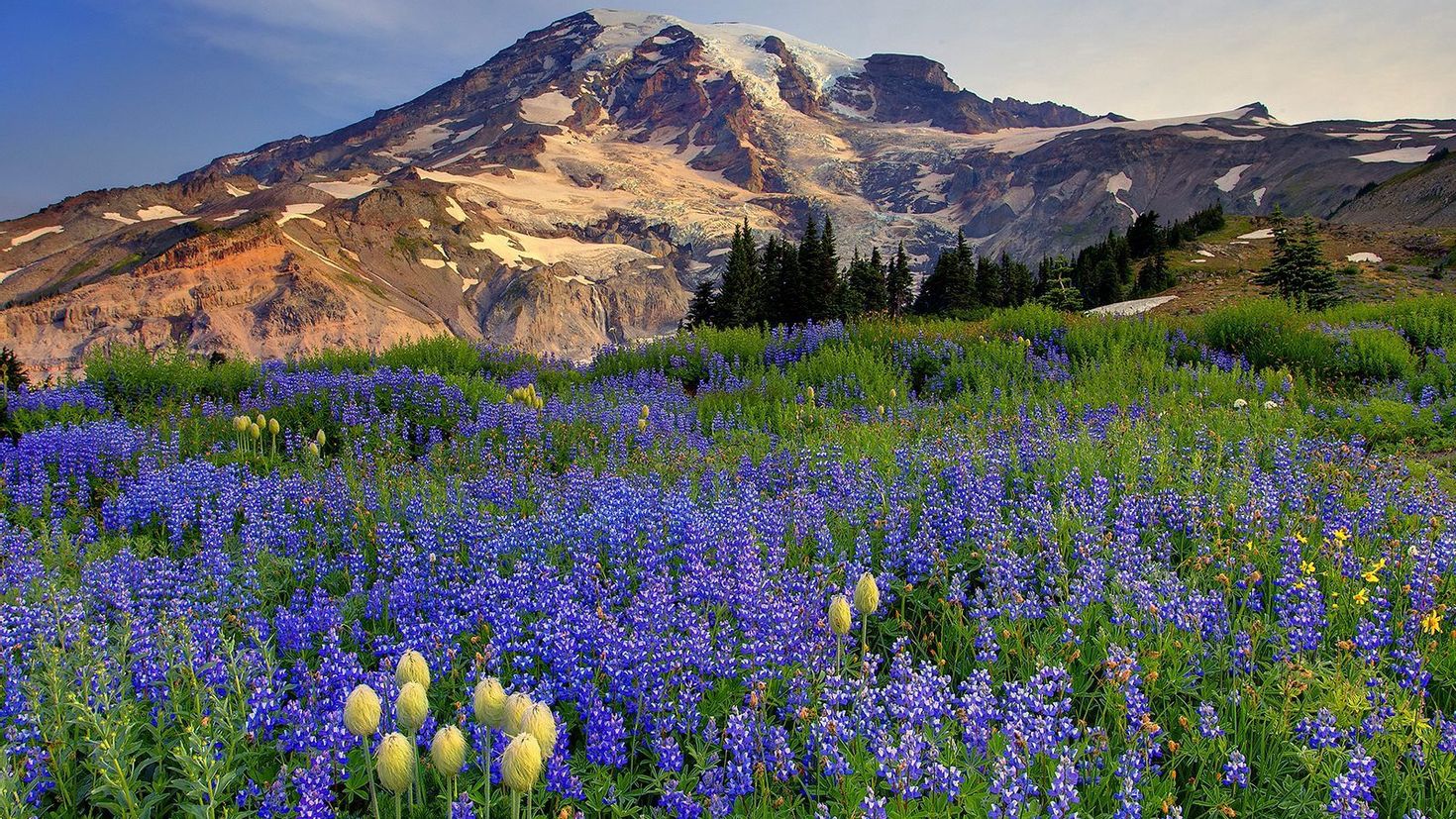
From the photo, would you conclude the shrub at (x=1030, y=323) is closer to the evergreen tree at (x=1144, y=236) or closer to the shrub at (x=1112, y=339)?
the shrub at (x=1112, y=339)

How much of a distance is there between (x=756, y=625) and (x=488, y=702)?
4.05 feet

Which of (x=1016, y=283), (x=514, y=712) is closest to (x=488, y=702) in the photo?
(x=514, y=712)

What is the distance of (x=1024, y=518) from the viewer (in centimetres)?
369

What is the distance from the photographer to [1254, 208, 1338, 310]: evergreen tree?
15.3 metres

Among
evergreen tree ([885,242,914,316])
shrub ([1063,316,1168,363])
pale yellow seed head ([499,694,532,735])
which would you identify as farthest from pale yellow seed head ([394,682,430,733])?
evergreen tree ([885,242,914,316])

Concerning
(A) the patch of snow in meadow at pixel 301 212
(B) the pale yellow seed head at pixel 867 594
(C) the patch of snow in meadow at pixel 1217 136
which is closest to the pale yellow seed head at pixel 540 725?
(B) the pale yellow seed head at pixel 867 594

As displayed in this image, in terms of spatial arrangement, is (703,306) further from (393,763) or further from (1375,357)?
(393,763)

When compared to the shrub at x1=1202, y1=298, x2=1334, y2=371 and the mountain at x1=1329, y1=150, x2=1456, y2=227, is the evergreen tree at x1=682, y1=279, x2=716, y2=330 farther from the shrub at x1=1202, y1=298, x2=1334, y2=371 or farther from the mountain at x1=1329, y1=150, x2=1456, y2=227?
the mountain at x1=1329, y1=150, x2=1456, y2=227

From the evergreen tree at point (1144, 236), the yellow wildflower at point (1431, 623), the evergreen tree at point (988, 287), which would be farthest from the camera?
the evergreen tree at point (988, 287)

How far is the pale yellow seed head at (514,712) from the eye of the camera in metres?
1.82

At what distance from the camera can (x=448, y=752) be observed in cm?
178

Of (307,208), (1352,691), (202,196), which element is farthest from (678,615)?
(202,196)

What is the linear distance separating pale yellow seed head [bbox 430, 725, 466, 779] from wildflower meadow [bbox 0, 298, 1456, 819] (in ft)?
0.04

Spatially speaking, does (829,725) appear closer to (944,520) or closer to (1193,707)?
(1193,707)
